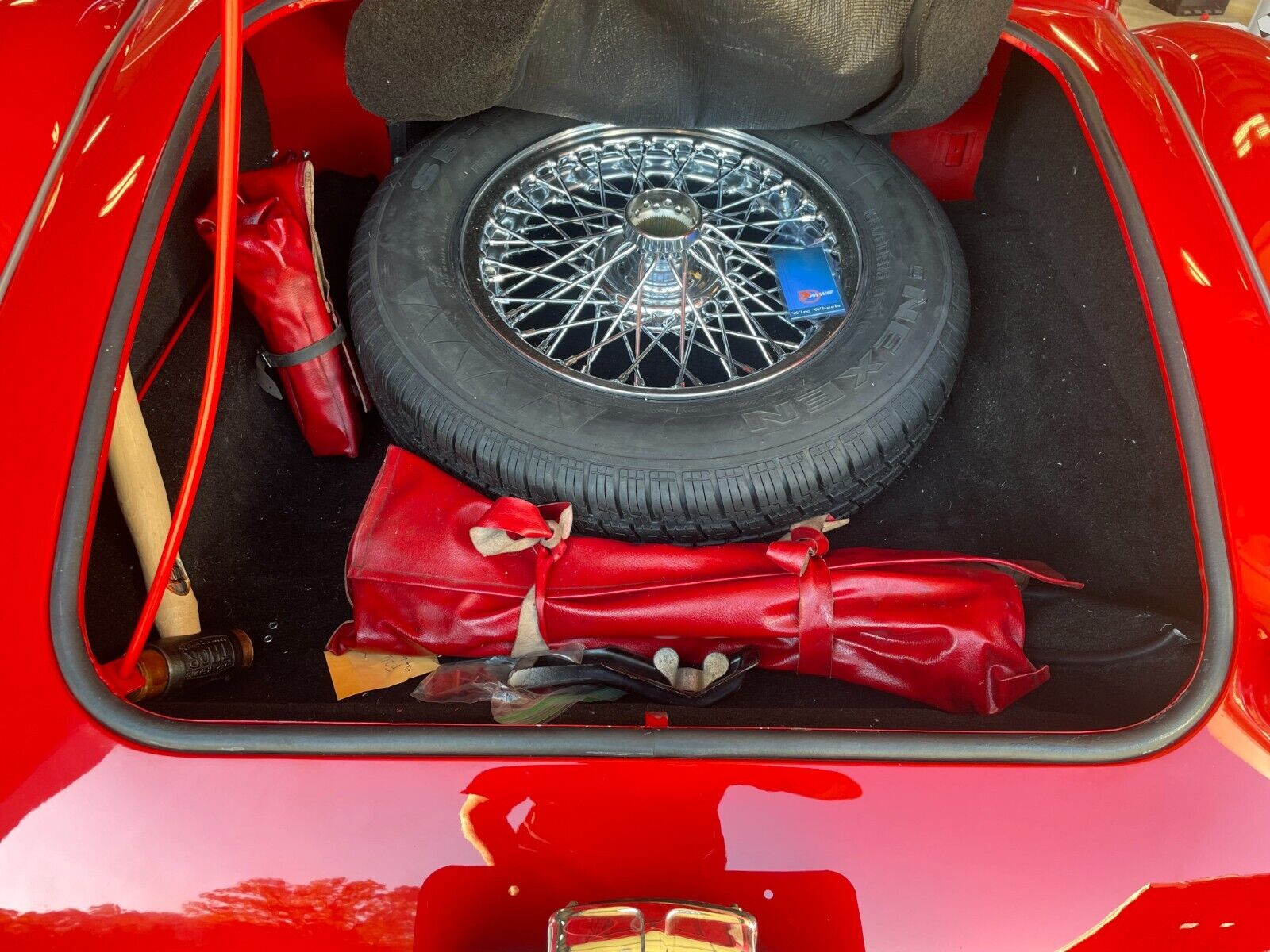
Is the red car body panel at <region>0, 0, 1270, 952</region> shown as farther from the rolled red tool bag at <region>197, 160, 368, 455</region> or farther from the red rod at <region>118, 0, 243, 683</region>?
the rolled red tool bag at <region>197, 160, 368, 455</region>

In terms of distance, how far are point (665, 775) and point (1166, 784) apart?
1.28ft

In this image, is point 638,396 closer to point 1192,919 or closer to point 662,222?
point 662,222

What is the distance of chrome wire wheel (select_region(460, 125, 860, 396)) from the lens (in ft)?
4.36

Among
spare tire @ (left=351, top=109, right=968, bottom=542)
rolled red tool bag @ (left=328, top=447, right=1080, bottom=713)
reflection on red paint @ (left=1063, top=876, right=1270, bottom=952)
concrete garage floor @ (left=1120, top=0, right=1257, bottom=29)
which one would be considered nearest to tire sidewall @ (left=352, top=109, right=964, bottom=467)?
spare tire @ (left=351, top=109, right=968, bottom=542)

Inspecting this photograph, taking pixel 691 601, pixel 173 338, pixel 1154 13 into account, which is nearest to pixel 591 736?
pixel 691 601

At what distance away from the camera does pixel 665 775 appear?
72cm

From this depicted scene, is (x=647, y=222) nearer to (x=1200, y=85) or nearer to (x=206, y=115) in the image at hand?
(x=206, y=115)

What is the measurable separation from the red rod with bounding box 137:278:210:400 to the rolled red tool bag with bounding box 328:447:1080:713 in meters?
0.29

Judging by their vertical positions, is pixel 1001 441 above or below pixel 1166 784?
below

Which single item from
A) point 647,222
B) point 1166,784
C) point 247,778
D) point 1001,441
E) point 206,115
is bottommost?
point 1001,441

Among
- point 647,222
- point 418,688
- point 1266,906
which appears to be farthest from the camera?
point 647,222

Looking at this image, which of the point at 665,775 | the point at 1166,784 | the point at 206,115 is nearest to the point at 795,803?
the point at 665,775

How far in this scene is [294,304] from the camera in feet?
4.17

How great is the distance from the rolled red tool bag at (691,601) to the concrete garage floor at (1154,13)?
2.31 metres
